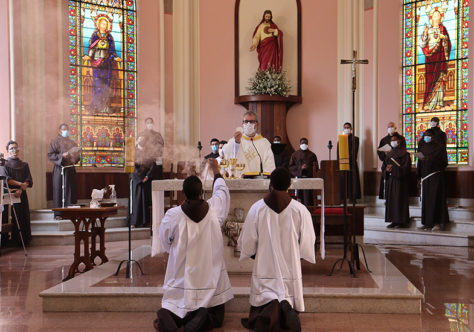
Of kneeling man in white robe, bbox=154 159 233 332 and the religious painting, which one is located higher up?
the religious painting

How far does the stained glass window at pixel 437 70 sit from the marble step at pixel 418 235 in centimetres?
207

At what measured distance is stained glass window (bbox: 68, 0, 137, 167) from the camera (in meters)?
12.3

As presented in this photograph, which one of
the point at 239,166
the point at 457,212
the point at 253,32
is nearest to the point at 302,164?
the point at 457,212

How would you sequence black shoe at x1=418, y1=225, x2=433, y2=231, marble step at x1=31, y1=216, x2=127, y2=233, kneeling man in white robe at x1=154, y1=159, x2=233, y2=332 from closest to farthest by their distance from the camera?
kneeling man in white robe at x1=154, y1=159, x2=233, y2=332, marble step at x1=31, y1=216, x2=127, y2=233, black shoe at x1=418, y1=225, x2=433, y2=231

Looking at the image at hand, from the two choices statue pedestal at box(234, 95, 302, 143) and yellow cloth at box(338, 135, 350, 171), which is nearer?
yellow cloth at box(338, 135, 350, 171)

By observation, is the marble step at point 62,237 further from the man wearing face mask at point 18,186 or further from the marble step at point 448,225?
the marble step at point 448,225

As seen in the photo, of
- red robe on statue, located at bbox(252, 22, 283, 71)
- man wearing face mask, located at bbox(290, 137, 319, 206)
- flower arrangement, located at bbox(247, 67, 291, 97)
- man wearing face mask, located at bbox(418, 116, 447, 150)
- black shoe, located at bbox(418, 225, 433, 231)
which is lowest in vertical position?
black shoe, located at bbox(418, 225, 433, 231)

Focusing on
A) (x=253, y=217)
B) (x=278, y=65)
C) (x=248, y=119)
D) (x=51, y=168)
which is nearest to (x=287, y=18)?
(x=278, y=65)

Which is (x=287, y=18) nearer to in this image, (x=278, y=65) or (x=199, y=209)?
(x=278, y=65)

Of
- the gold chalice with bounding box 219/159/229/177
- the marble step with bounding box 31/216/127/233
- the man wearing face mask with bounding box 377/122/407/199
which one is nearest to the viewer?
the gold chalice with bounding box 219/159/229/177

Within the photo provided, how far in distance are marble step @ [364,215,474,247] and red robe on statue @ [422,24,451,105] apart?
3.16 metres

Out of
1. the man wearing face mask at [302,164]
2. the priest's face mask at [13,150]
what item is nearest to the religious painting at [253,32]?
the man wearing face mask at [302,164]

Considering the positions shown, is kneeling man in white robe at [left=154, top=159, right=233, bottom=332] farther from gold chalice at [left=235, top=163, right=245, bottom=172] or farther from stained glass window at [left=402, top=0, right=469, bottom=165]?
stained glass window at [left=402, top=0, right=469, bottom=165]

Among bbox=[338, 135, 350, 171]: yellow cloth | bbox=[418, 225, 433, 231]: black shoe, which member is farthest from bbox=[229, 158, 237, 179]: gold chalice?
bbox=[418, 225, 433, 231]: black shoe
